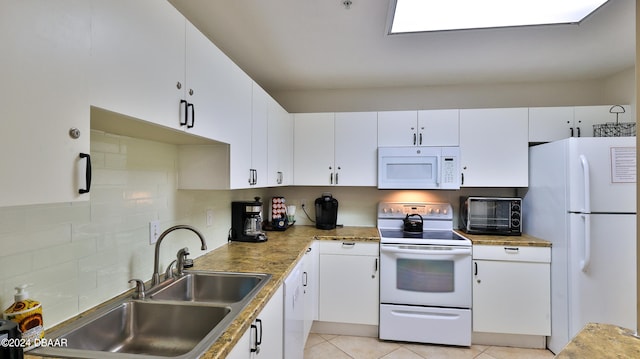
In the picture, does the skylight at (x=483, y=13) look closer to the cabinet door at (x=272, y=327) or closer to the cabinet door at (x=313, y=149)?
the cabinet door at (x=313, y=149)

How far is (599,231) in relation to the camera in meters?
2.13

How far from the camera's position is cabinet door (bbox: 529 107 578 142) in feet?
8.88

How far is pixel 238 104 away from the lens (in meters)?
1.85

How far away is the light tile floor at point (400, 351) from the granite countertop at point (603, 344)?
1593 millimetres

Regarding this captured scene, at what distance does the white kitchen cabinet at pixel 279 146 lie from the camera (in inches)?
97.9

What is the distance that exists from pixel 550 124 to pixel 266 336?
300 cm

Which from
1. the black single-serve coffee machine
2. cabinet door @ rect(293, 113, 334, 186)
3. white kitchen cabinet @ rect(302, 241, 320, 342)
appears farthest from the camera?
cabinet door @ rect(293, 113, 334, 186)

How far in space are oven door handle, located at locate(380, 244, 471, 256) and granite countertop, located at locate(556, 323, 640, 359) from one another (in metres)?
1.41

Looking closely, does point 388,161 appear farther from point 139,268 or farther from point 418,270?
point 139,268

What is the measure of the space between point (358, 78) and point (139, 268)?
243cm

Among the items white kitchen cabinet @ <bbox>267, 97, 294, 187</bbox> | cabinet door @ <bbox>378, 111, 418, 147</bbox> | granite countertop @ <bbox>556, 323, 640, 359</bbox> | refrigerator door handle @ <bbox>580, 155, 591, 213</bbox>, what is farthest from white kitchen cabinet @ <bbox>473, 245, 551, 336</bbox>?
white kitchen cabinet @ <bbox>267, 97, 294, 187</bbox>

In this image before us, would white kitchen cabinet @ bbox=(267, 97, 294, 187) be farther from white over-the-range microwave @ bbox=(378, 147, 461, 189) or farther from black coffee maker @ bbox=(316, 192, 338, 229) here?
white over-the-range microwave @ bbox=(378, 147, 461, 189)

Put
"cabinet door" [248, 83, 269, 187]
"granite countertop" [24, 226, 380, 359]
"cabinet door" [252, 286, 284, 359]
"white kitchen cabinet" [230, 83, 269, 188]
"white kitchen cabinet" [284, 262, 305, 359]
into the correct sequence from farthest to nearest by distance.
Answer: "cabinet door" [248, 83, 269, 187], "white kitchen cabinet" [230, 83, 269, 188], "white kitchen cabinet" [284, 262, 305, 359], "cabinet door" [252, 286, 284, 359], "granite countertop" [24, 226, 380, 359]

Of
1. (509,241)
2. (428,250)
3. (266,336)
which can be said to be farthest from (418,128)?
(266,336)
